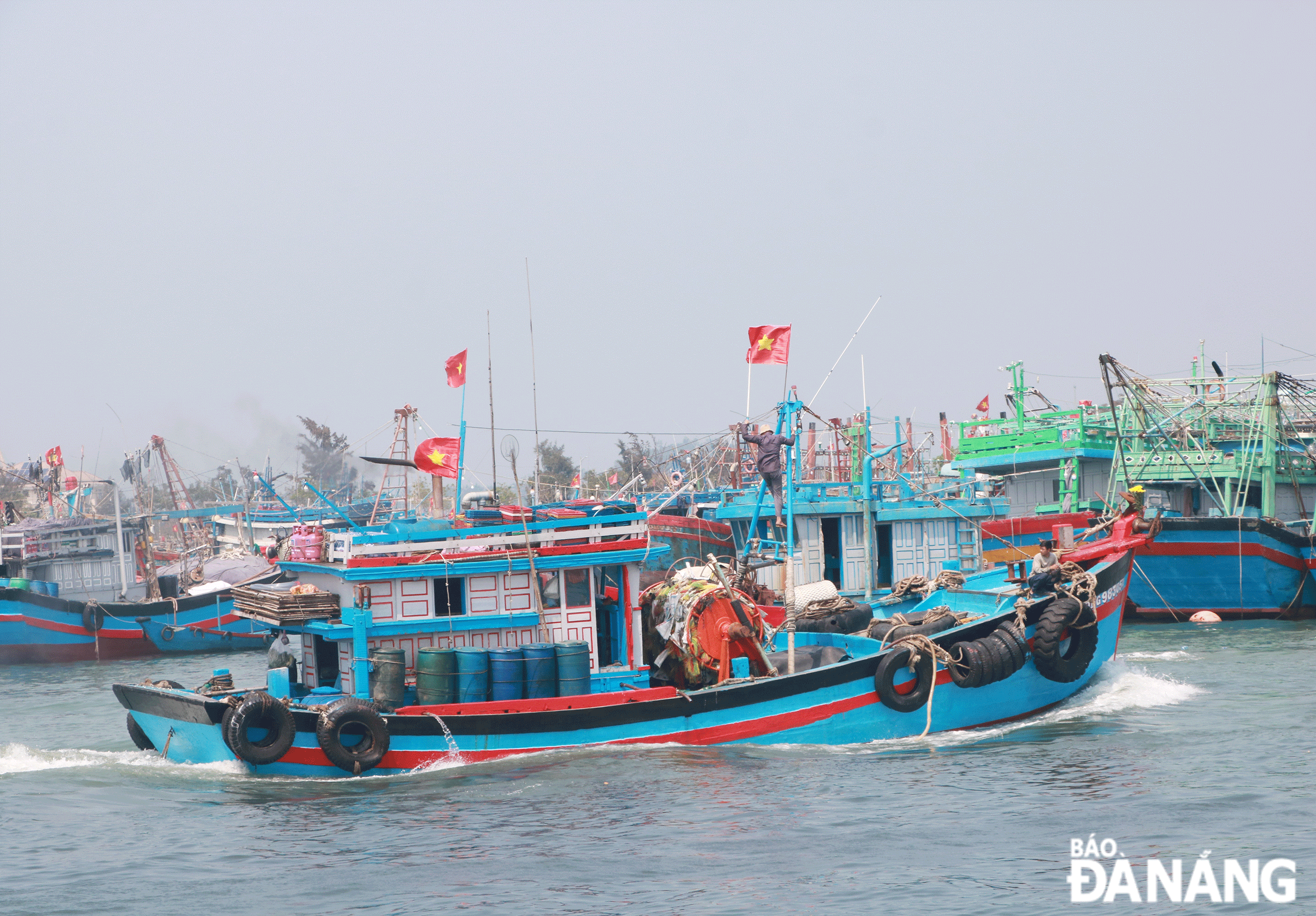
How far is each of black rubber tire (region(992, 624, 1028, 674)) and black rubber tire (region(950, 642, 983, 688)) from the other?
48cm

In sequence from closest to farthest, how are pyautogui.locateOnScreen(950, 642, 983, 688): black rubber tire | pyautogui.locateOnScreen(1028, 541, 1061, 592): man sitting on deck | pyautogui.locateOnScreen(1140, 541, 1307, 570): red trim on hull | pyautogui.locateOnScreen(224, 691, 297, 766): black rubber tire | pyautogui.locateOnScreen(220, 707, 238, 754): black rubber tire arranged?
1. pyautogui.locateOnScreen(224, 691, 297, 766): black rubber tire
2. pyautogui.locateOnScreen(220, 707, 238, 754): black rubber tire
3. pyautogui.locateOnScreen(950, 642, 983, 688): black rubber tire
4. pyautogui.locateOnScreen(1028, 541, 1061, 592): man sitting on deck
5. pyautogui.locateOnScreen(1140, 541, 1307, 570): red trim on hull

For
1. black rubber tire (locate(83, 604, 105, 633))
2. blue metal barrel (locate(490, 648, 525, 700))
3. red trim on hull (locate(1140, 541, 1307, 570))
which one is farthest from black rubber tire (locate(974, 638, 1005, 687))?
black rubber tire (locate(83, 604, 105, 633))

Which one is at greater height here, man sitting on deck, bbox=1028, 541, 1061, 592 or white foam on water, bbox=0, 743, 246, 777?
man sitting on deck, bbox=1028, 541, 1061, 592

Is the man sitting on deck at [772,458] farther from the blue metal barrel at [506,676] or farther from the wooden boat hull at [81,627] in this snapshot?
the wooden boat hull at [81,627]

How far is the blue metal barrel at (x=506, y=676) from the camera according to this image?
15.2 m

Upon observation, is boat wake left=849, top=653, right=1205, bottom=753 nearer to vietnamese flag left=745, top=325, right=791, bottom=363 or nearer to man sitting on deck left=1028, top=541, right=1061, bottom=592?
man sitting on deck left=1028, top=541, right=1061, bottom=592

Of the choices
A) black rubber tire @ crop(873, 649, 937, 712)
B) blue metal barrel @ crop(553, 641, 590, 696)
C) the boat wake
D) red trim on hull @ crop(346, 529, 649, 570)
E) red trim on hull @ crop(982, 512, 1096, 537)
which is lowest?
the boat wake

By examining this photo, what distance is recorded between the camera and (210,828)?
1291cm

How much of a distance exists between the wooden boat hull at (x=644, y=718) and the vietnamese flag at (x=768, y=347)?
6.30 meters

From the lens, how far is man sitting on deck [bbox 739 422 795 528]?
22625 millimetres

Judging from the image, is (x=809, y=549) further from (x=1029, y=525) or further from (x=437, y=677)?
(x=437, y=677)

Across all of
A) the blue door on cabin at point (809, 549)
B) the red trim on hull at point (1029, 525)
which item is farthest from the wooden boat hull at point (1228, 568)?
the blue door on cabin at point (809, 549)

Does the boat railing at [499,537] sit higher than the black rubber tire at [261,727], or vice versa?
the boat railing at [499,537]

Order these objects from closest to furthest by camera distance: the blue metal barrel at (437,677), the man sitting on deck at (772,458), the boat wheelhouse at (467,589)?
the blue metal barrel at (437,677)
the boat wheelhouse at (467,589)
the man sitting on deck at (772,458)
